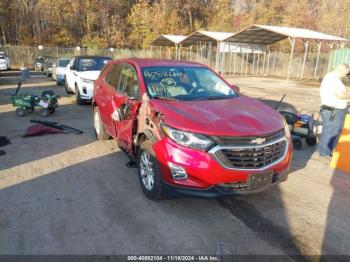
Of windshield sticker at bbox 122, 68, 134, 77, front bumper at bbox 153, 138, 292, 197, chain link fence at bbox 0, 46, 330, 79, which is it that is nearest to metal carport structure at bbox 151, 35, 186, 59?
chain link fence at bbox 0, 46, 330, 79

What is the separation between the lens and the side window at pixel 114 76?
18.6 ft

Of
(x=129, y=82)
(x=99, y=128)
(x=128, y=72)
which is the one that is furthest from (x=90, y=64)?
(x=129, y=82)

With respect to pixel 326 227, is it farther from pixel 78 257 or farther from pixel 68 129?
pixel 68 129

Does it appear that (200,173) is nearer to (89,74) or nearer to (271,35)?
(89,74)

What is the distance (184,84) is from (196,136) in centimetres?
152

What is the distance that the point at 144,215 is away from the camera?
12.3 ft

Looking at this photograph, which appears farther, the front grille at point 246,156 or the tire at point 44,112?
the tire at point 44,112

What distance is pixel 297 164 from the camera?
5.65 meters

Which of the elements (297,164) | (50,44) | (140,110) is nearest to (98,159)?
(140,110)

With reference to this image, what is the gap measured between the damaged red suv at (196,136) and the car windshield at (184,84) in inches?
0.6

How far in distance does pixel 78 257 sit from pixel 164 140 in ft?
5.01

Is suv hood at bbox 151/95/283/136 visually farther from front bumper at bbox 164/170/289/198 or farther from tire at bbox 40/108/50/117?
tire at bbox 40/108/50/117

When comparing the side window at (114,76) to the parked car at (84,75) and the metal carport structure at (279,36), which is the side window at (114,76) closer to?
the parked car at (84,75)

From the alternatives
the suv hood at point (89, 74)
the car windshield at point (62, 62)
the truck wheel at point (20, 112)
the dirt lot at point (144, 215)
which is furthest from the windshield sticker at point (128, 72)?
the car windshield at point (62, 62)
